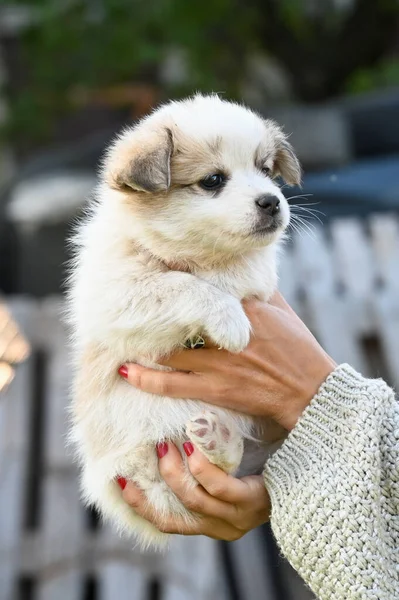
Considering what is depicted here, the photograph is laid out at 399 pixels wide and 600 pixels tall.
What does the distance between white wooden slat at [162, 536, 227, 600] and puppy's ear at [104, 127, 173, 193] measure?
8.84 ft

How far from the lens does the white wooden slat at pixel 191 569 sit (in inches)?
189

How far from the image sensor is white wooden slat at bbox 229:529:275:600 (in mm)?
4918

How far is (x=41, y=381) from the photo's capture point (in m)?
5.24

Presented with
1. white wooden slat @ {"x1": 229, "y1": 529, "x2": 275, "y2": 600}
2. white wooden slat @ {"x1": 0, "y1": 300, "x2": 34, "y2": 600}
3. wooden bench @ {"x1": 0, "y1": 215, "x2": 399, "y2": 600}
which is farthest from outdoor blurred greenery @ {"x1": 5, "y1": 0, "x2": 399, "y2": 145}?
white wooden slat @ {"x1": 229, "y1": 529, "x2": 275, "y2": 600}

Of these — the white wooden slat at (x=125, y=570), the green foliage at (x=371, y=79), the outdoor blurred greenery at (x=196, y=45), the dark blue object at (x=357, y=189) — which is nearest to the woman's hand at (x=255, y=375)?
the white wooden slat at (x=125, y=570)

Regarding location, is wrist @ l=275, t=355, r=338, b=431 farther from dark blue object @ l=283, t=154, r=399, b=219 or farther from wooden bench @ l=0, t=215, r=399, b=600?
dark blue object @ l=283, t=154, r=399, b=219

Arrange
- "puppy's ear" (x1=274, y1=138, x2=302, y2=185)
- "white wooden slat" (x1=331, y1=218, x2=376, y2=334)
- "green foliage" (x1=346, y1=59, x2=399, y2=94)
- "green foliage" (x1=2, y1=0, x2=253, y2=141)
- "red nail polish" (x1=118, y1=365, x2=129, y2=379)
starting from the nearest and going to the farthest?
"red nail polish" (x1=118, y1=365, x2=129, y2=379), "puppy's ear" (x1=274, y1=138, x2=302, y2=185), "white wooden slat" (x1=331, y1=218, x2=376, y2=334), "green foliage" (x1=2, y1=0, x2=253, y2=141), "green foliage" (x1=346, y1=59, x2=399, y2=94)

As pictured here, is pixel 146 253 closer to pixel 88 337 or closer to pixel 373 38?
pixel 88 337

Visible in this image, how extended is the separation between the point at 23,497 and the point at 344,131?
377cm

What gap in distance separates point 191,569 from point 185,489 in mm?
2379

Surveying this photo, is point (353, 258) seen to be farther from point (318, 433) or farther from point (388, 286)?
point (318, 433)

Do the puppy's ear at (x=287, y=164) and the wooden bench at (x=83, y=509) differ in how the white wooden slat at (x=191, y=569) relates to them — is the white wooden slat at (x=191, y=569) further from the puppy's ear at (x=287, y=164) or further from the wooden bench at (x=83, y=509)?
the puppy's ear at (x=287, y=164)

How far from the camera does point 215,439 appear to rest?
2584 millimetres

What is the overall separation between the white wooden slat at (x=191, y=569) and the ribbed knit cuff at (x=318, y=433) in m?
2.32
